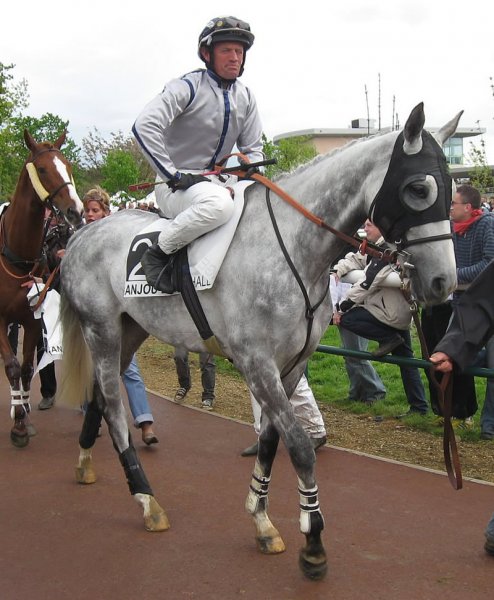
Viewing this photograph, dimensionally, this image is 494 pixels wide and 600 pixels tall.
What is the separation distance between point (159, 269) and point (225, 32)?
146cm

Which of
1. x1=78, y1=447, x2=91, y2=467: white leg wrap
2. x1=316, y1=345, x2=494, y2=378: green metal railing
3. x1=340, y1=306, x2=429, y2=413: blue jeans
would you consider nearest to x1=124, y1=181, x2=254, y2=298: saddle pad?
x1=316, y1=345, x2=494, y2=378: green metal railing

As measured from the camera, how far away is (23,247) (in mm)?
6309

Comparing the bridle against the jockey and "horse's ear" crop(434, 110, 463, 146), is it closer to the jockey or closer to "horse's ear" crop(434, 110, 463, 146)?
the jockey

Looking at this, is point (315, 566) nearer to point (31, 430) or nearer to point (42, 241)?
point (31, 430)

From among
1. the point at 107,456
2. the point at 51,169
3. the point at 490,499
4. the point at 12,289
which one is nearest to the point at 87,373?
the point at 107,456

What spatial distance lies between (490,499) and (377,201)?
7.90 ft

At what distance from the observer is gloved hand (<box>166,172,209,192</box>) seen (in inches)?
162

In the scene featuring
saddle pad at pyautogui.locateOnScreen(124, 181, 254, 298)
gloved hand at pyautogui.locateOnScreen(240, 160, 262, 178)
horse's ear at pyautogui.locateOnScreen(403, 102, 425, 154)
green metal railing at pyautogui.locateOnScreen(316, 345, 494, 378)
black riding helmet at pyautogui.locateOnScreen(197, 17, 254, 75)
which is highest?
black riding helmet at pyautogui.locateOnScreen(197, 17, 254, 75)

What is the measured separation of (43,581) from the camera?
3.67 m

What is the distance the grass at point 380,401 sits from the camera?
629 centimetres

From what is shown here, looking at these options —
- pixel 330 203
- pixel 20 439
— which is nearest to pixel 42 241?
pixel 20 439

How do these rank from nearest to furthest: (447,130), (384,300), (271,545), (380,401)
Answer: (447,130)
(271,545)
(384,300)
(380,401)

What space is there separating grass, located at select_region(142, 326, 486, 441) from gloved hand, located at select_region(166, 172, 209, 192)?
131 inches

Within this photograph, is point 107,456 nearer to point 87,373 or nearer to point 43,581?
point 87,373
